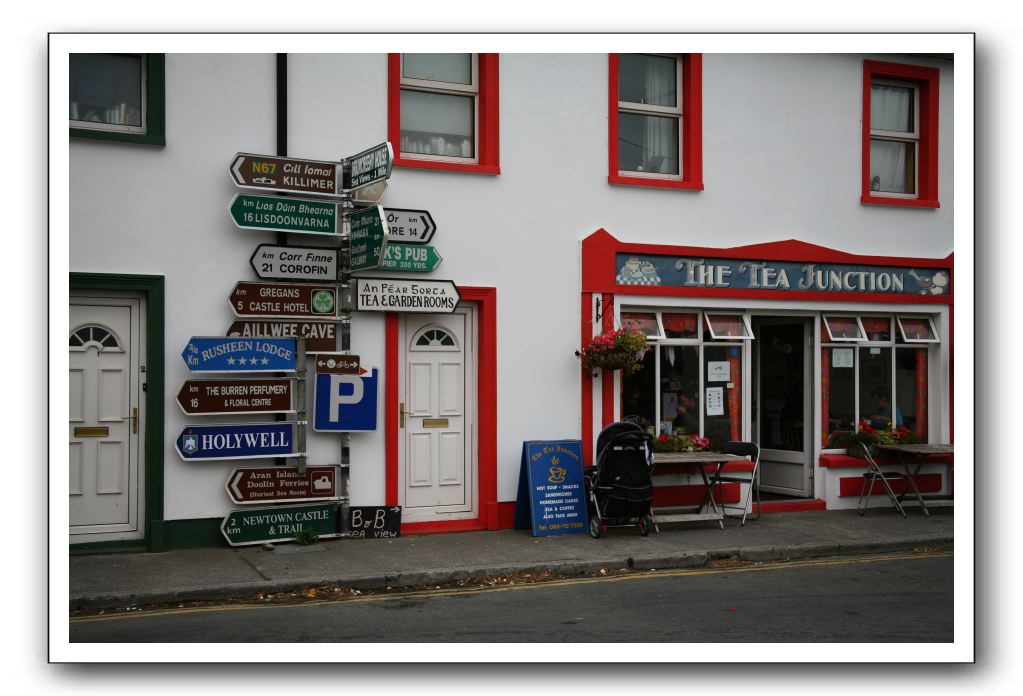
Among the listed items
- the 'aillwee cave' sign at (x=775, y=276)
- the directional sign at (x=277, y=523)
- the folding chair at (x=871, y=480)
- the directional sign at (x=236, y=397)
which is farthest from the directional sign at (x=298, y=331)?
the folding chair at (x=871, y=480)

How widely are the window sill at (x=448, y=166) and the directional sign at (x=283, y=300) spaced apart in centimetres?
153

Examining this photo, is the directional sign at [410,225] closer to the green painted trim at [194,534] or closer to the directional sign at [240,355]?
the directional sign at [240,355]

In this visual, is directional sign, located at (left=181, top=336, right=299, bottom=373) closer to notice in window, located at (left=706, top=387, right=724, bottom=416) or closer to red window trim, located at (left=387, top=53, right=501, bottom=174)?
red window trim, located at (left=387, top=53, right=501, bottom=174)

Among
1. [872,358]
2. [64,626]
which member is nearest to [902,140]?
[872,358]

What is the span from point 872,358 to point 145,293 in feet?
Answer: 29.7

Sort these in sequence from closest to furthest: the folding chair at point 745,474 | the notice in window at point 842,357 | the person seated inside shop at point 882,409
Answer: the folding chair at point 745,474 → the notice in window at point 842,357 → the person seated inside shop at point 882,409

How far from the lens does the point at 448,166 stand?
36.3 feet

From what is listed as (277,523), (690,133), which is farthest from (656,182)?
(277,523)

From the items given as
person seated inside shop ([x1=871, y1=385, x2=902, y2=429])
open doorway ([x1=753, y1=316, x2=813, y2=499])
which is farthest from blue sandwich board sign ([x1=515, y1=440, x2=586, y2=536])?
person seated inside shop ([x1=871, y1=385, x2=902, y2=429])

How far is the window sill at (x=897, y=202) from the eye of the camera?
524 inches

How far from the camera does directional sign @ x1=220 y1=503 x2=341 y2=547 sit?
10000 millimetres

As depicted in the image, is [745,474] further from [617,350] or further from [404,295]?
[404,295]

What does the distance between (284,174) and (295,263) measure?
878 mm
